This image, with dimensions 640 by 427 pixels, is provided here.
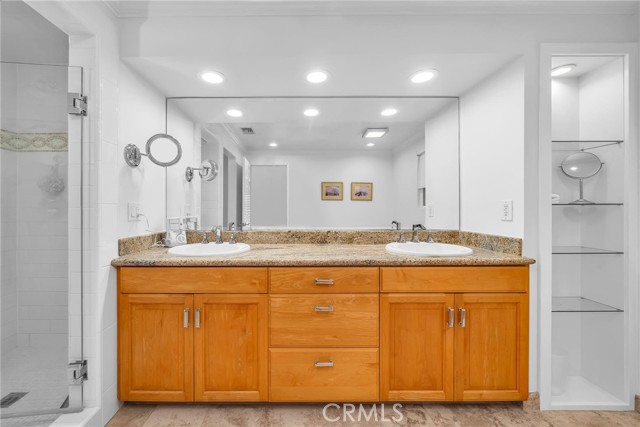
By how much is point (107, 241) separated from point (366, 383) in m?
1.57

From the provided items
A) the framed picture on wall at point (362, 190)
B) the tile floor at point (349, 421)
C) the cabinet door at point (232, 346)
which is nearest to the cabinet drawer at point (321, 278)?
the cabinet door at point (232, 346)

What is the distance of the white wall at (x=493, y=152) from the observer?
1682 mm

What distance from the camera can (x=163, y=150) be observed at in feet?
6.47

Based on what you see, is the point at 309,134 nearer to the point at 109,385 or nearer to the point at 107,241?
the point at 107,241

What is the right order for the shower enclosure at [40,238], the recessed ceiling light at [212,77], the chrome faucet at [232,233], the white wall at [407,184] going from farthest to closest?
the white wall at [407,184] < the chrome faucet at [232,233] < the recessed ceiling light at [212,77] < the shower enclosure at [40,238]

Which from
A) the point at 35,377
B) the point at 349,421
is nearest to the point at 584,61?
the point at 349,421

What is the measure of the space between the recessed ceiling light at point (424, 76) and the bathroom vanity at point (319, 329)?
1.16 meters

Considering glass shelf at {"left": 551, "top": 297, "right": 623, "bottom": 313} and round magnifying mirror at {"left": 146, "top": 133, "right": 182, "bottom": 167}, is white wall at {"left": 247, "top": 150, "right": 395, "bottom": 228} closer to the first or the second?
round magnifying mirror at {"left": 146, "top": 133, "right": 182, "bottom": 167}

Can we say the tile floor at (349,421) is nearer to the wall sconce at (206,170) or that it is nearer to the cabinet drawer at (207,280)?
the cabinet drawer at (207,280)

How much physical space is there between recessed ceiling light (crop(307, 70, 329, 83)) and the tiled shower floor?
81.4 inches

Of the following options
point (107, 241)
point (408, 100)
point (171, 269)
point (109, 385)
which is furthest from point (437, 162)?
point (109, 385)

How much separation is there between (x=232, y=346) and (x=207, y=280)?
379 mm

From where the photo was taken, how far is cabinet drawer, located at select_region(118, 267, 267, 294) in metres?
1.57

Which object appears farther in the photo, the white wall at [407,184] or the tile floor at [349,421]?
the white wall at [407,184]
